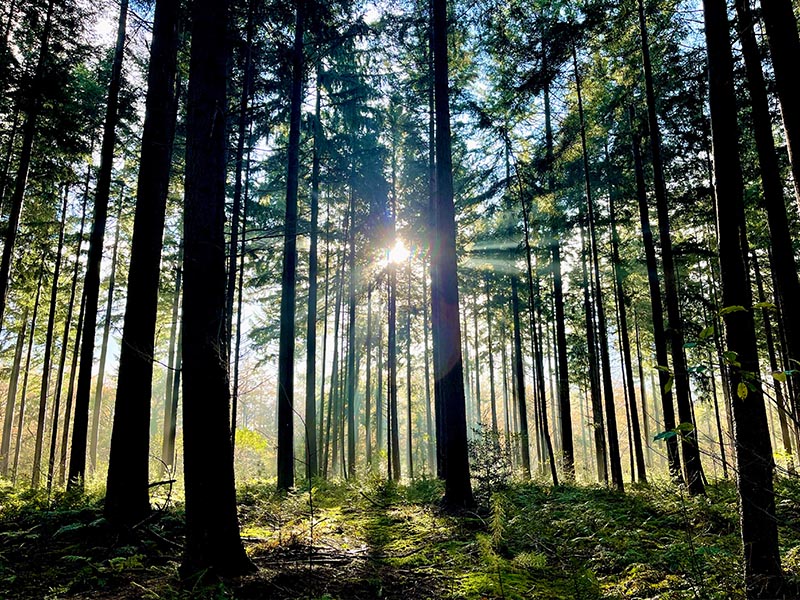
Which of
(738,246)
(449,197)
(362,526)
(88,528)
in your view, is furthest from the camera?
(449,197)

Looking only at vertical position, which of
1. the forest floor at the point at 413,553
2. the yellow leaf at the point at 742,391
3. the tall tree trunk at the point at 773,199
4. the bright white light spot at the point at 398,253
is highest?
the bright white light spot at the point at 398,253

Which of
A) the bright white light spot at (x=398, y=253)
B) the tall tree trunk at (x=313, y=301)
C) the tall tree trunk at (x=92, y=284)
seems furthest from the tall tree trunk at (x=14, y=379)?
the bright white light spot at (x=398, y=253)

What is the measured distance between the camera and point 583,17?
7500 mm

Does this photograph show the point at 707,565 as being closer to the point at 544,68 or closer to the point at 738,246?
the point at 738,246

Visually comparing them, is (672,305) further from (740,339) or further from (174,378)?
(174,378)

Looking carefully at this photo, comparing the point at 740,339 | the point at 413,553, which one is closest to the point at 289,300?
the point at 413,553

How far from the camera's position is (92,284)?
9227 millimetres

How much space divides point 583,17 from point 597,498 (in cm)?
878

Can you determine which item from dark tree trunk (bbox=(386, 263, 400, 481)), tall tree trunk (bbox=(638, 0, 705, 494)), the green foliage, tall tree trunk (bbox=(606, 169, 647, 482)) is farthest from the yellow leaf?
dark tree trunk (bbox=(386, 263, 400, 481))

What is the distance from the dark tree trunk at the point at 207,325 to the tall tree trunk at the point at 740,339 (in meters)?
4.07

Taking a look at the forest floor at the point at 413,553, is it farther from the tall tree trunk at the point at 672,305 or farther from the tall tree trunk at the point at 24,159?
the tall tree trunk at the point at 24,159

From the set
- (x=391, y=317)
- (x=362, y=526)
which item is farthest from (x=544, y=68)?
(x=391, y=317)

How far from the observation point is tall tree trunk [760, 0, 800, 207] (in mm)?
3533

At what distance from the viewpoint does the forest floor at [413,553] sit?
3.78 m
